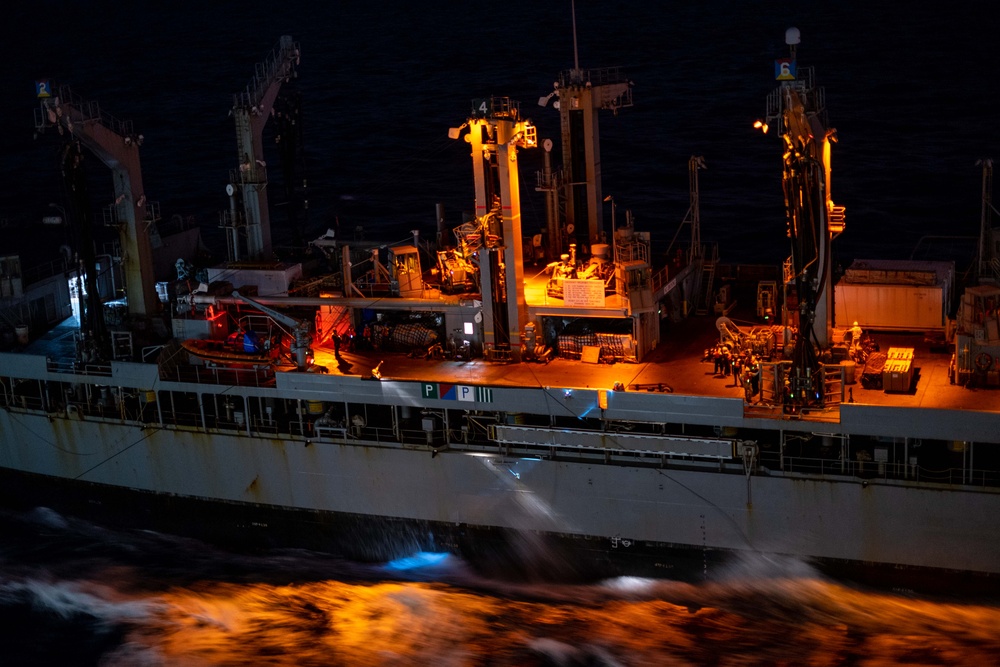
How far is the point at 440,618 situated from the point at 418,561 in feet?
10.7

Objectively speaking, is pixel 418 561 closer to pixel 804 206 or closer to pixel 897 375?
pixel 897 375

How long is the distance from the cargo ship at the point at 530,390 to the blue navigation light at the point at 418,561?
0.30 metres

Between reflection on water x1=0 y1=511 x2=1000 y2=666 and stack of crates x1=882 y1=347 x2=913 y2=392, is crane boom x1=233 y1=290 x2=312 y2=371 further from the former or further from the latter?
stack of crates x1=882 y1=347 x2=913 y2=392

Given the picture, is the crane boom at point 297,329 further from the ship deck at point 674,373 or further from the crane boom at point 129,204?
the crane boom at point 129,204

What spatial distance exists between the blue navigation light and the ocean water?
0.51 feet

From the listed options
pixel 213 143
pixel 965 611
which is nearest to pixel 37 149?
pixel 213 143

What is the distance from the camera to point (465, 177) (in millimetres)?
70125

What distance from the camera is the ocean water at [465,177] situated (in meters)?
33.4

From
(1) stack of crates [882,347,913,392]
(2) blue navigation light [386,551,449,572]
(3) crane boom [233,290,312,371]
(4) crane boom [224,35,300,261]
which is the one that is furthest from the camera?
(4) crane boom [224,35,300,261]

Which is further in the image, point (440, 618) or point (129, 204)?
point (129, 204)

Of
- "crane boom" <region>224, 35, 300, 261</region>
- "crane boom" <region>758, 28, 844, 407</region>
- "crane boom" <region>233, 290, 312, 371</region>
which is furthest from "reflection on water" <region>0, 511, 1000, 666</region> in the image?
"crane boom" <region>224, 35, 300, 261</region>

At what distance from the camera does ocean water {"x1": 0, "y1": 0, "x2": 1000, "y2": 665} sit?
33.4 m

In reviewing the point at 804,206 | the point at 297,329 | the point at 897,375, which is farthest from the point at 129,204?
the point at 897,375

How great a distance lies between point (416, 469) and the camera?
121 feet
